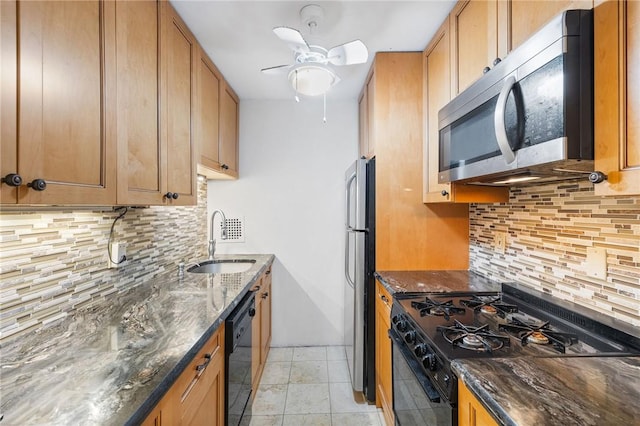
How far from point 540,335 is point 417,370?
1.51ft

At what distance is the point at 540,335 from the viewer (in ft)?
3.58

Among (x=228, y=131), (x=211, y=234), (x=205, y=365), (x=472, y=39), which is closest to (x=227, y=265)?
(x=211, y=234)

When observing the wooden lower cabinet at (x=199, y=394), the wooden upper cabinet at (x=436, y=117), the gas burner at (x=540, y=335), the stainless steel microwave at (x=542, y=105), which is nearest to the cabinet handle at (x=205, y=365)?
the wooden lower cabinet at (x=199, y=394)

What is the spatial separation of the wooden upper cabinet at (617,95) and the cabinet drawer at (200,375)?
4.46ft

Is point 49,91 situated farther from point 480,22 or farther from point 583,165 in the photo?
point 480,22

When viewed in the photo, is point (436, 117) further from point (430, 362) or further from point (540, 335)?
point (430, 362)

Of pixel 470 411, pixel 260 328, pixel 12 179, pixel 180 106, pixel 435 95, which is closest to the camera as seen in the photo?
pixel 12 179

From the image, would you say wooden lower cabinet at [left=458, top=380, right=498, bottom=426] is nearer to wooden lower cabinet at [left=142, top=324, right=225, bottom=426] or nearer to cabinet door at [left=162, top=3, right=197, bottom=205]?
wooden lower cabinet at [left=142, top=324, right=225, bottom=426]

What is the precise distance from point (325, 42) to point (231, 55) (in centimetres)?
68

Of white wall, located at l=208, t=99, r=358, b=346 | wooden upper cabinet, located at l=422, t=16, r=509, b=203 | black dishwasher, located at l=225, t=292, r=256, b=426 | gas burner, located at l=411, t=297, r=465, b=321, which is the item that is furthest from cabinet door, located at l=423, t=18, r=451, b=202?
black dishwasher, located at l=225, t=292, r=256, b=426

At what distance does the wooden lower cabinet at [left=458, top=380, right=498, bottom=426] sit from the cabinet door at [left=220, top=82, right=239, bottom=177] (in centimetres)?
213

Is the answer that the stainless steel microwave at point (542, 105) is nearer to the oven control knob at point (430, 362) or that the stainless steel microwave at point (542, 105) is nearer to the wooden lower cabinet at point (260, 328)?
the oven control knob at point (430, 362)

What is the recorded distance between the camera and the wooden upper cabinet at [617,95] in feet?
2.39

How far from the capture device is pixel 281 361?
8.92ft
